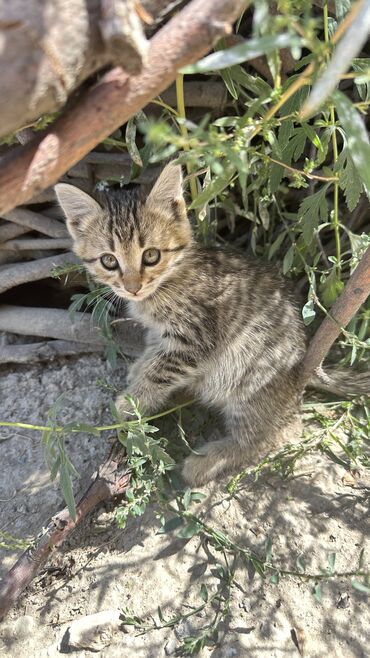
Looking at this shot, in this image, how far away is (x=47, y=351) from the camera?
2.61m

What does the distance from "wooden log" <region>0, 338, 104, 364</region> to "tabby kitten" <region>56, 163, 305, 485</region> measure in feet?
1.24

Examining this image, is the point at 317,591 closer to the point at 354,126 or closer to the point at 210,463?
the point at 210,463

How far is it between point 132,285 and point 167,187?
39 cm

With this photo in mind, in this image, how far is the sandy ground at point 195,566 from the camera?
66.4 inches

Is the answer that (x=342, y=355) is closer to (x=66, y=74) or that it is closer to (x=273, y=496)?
(x=273, y=496)

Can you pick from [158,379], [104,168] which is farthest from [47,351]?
[104,168]

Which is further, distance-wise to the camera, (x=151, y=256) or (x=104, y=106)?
(x=151, y=256)

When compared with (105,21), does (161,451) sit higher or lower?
lower

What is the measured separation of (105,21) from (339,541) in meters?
1.70

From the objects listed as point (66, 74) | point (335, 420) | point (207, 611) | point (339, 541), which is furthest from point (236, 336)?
point (66, 74)

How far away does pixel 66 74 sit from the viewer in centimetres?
103

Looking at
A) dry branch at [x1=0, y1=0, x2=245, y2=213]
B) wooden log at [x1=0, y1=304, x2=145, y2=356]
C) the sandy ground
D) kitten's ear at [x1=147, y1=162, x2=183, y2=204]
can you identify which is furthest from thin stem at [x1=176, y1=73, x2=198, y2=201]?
the sandy ground

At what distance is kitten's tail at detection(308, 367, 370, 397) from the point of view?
2.28m

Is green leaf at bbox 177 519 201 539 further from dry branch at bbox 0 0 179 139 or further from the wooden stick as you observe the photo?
dry branch at bbox 0 0 179 139
